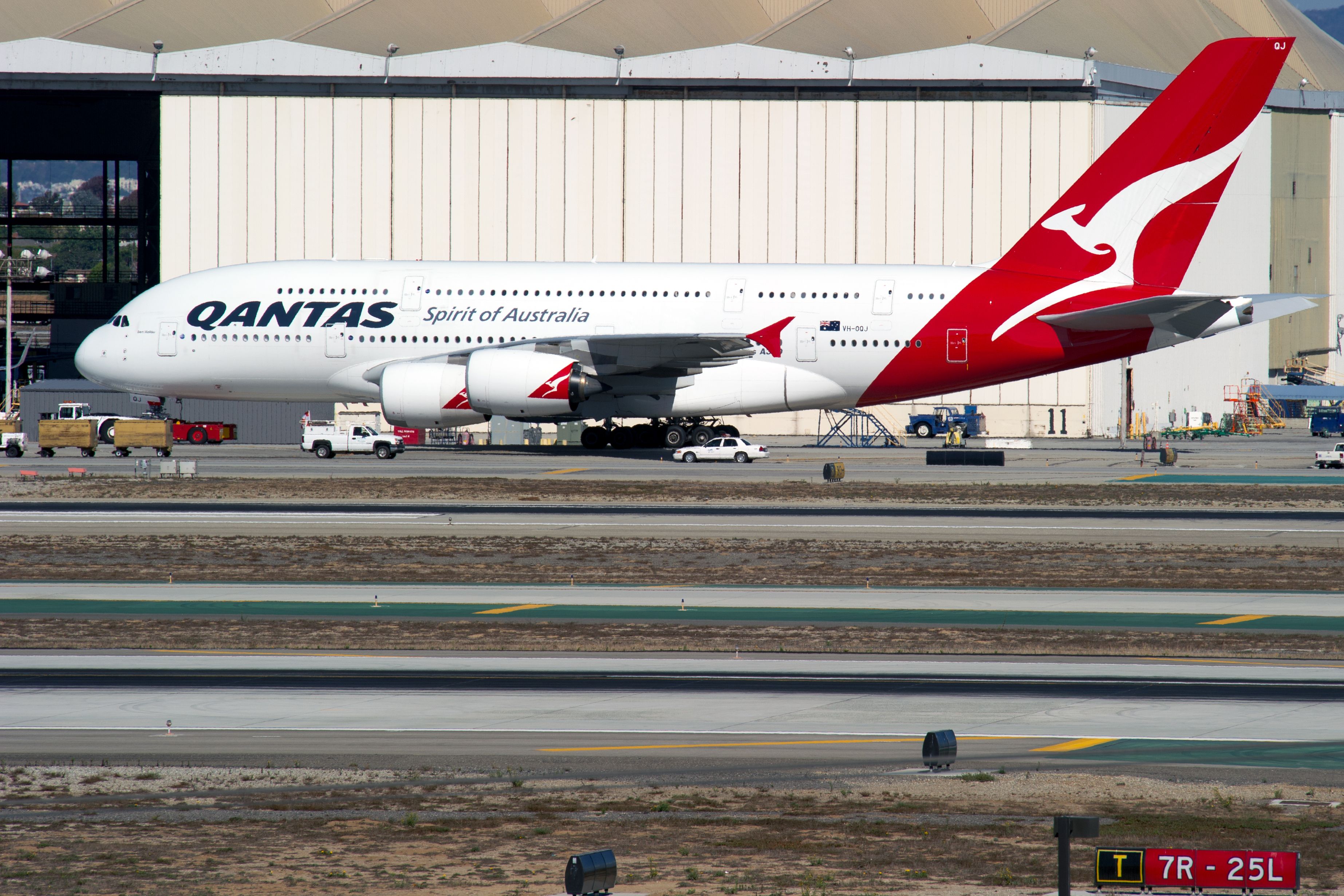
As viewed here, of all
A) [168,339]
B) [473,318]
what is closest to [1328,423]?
[473,318]

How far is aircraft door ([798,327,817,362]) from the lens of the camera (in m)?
54.2

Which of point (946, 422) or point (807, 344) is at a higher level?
point (807, 344)

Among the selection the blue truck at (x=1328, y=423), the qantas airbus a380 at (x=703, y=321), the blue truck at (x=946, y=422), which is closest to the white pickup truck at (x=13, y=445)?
the qantas airbus a380 at (x=703, y=321)

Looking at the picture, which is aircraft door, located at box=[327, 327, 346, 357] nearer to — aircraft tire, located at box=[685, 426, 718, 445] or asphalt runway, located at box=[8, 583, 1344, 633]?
aircraft tire, located at box=[685, 426, 718, 445]

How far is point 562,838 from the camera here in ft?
39.9

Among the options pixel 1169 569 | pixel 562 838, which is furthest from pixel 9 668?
pixel 1169 569

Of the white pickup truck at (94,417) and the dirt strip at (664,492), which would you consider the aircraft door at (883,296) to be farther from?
the white pickup truck at (94,417)

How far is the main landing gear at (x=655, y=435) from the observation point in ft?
188

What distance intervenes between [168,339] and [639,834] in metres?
47.0

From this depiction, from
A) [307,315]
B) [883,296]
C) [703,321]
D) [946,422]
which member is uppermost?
[883,296]

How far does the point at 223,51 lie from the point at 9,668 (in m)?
61.8

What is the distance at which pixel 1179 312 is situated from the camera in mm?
50594

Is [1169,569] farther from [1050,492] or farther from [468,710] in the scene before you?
[468,710]

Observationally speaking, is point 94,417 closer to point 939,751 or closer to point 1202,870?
point 939,751
